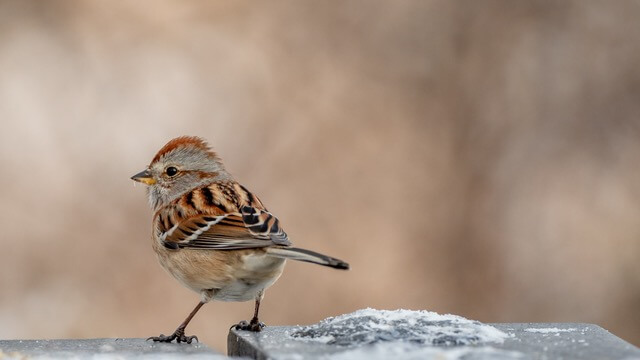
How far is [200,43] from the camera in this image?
31.1 feet

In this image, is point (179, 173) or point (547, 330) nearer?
point (547, 330)

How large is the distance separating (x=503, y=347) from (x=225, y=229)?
1527 mm

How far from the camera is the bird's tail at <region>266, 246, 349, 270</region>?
418 cm

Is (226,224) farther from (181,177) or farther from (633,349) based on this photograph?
(633,349)

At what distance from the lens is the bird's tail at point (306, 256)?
4176 mm

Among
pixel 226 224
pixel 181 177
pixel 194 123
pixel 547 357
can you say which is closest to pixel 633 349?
pixel 547 357

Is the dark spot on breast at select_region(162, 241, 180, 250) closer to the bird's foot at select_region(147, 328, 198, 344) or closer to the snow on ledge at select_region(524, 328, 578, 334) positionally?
the bird's foot at select_region(147, 328, 198, 344)

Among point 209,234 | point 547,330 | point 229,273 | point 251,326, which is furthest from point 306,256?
point 547,330

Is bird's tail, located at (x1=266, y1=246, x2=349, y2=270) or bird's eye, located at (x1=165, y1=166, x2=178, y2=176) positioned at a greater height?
bird's eye, located at (x1=165, y1=166, x2=178, y2=176)

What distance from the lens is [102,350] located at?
4.44 metres

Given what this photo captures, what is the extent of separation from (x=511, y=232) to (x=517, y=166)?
0.52 meters

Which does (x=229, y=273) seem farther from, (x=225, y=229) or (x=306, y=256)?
(x=306, y=256)

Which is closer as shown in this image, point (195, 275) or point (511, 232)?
point (195, 275)

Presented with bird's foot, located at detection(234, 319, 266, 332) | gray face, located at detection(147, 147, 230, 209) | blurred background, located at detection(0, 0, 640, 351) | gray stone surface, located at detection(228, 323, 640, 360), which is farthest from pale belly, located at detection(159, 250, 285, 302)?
blurred background, located at detection(0, 0, 640, 351)
